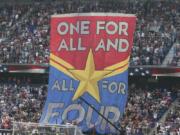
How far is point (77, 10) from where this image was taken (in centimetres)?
4772

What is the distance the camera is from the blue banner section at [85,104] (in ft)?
99.1

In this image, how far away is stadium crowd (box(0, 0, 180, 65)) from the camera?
40.6 metres

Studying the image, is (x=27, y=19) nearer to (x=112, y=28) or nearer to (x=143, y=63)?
(x=143, y=63)

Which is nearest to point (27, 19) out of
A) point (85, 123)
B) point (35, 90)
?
point (35, 90)

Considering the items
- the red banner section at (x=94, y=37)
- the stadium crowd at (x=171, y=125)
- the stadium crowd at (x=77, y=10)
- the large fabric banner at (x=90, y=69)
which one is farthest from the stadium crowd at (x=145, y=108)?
the red banner section at (x=94, y=37)

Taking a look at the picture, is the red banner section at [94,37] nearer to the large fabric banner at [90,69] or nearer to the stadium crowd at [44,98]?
the large fabric banner at [90,69]

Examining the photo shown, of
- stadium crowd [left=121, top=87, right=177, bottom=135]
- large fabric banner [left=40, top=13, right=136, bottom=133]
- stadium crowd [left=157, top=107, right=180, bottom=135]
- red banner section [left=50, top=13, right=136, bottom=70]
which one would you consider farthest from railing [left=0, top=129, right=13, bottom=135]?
stadium crowd [left=157, top=107, right=180, bottom=135]

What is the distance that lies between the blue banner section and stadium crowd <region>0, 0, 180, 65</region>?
366 inches

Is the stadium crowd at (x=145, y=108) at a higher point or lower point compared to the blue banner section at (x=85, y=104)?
lower

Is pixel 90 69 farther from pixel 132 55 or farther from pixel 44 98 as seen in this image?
pixel 44 98

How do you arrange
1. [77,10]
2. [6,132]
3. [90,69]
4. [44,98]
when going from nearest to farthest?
[90,69] → [6,132] → [44,98] → [77,10]

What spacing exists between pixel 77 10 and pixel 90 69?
17497 mm

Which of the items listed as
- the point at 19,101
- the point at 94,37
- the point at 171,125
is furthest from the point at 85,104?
the point at 19,101

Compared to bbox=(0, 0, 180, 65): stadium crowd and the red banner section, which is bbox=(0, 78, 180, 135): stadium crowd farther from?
the red banner section
